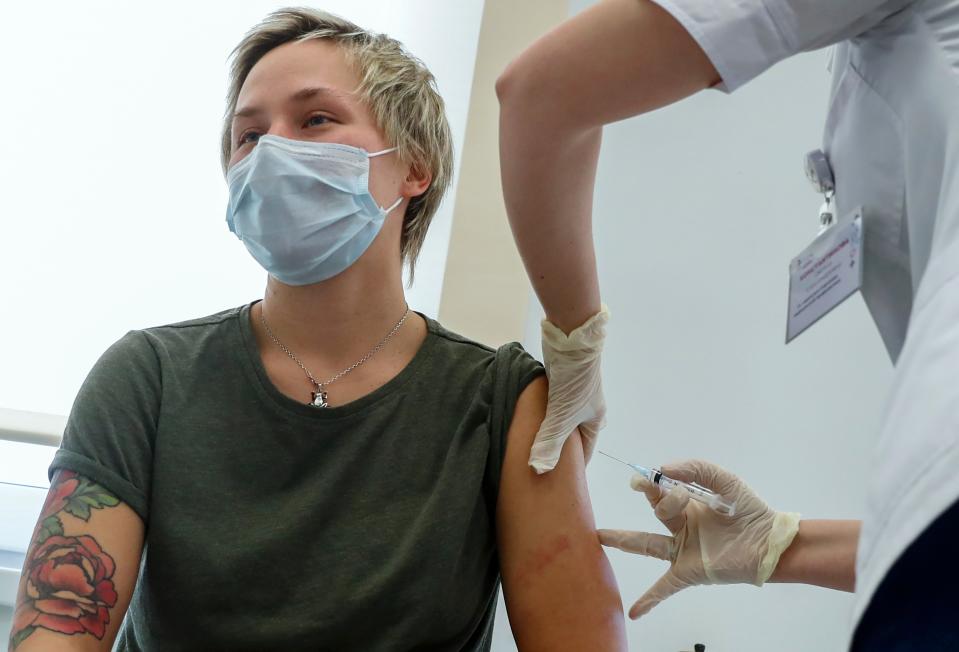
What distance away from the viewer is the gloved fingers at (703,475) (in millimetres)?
1233

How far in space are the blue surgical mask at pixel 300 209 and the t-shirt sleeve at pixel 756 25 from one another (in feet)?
2.33

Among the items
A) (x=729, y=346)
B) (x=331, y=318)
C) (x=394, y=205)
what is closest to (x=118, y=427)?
(x=331, y=318)

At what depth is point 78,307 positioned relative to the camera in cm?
209

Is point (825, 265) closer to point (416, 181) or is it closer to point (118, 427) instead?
point (416, 181)

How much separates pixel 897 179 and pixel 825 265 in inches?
5.0

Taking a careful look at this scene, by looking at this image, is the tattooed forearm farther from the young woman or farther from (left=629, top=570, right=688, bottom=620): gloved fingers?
(left=629, top=570, right=688, bottom=620): gloved fingers

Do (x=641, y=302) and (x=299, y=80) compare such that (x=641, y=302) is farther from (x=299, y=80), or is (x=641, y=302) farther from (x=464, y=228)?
(x=299, y=80)

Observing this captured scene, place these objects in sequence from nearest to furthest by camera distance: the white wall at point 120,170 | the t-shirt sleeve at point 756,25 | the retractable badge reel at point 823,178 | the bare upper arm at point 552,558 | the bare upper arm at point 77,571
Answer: the t-shirt sleeve at point 756,25 → the retractable badge reel at point 823,178 → the bare upper arm at point 77,571 → the bare upper arm at point 552,558 → the white wall at point 120,170

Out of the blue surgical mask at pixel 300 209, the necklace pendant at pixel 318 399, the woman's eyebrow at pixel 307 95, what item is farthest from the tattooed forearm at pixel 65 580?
the woman's eyebrow at pixel 307 95

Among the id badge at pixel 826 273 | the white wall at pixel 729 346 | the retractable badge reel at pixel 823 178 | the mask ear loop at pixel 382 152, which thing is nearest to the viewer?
the id badge at pixel 826 273

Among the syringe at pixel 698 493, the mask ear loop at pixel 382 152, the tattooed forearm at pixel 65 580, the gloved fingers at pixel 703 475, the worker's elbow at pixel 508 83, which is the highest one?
the worker's elbow at pixel 508 83

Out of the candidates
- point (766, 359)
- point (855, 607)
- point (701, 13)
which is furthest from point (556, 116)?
point (766, 359)

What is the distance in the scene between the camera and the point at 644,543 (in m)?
1.26

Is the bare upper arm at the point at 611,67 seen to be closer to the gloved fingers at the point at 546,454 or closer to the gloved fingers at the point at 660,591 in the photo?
the gloved fingers at the point at 546,454
